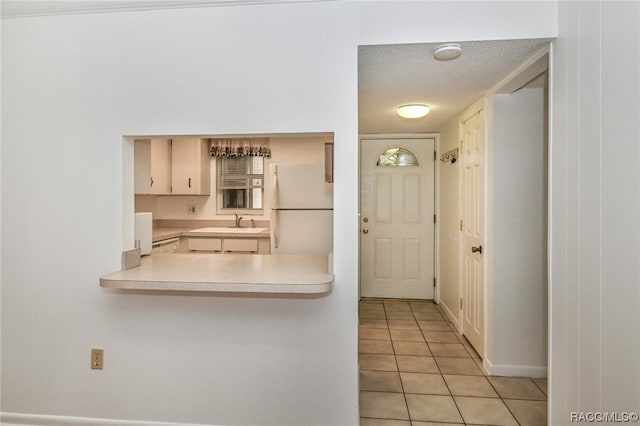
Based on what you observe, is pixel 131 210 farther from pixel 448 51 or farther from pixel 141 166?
pixel 448 51

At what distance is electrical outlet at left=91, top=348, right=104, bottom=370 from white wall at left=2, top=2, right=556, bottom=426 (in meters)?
0.04

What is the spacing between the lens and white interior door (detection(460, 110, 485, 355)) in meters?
2.83

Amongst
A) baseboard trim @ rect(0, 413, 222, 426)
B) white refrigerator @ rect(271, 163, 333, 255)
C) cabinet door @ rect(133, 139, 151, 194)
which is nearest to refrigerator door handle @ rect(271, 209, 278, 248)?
white refrigerator @ rect(271, 163, 333, 255)

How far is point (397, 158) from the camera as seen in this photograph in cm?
455

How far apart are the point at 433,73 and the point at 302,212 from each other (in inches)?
62.1

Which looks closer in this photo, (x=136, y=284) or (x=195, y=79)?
(x=136, y=284)

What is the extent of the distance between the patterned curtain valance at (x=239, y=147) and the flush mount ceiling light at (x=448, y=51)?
299cm

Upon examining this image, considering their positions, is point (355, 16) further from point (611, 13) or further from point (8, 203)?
point (8, 203)

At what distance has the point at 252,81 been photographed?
1.91 meters

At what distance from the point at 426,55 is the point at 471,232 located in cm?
170

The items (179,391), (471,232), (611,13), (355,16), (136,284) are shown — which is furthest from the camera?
(471,232)

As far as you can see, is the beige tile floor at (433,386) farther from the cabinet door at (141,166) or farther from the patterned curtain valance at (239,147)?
the patterned curtain valance at (239,147)

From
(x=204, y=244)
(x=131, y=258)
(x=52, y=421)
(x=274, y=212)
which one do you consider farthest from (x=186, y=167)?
(x=52, y=421)

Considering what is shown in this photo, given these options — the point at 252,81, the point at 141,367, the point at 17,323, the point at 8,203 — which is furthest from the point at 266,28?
the point at 17,323
